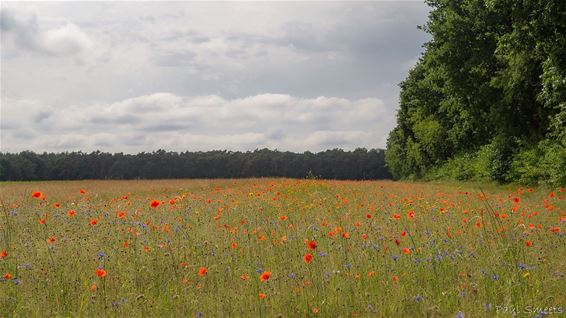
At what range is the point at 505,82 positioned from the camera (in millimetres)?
23922

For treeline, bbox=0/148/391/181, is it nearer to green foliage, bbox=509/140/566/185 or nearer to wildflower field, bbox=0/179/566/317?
green foliage, bbox=509/140/566/185

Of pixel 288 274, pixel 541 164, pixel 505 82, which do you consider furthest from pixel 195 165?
pixel 288 274

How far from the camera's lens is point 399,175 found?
184 feet

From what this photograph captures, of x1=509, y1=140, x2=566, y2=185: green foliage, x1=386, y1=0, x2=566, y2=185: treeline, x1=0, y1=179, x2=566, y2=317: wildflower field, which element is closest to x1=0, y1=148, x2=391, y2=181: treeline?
x1=386, y1=0, x2=566, y2=185: treeline

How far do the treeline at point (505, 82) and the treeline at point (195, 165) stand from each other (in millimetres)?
50510

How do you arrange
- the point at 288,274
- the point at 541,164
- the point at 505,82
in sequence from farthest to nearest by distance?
the point at 505,82 → the point at 541,164 → the point at 288,274

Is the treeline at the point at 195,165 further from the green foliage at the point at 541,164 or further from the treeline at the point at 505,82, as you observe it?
the green foliage at the point at 541,164

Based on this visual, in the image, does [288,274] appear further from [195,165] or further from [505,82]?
[195,165]

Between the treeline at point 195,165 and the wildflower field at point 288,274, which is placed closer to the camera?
the wildflower field at point 288,274

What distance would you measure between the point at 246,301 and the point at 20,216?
7565 millimetres

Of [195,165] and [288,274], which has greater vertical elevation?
[195,165]

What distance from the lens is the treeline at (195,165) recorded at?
7944 cm

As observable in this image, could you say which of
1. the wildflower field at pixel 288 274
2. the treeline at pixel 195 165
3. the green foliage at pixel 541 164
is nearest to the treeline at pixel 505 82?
the green foliage at pixel 541 164

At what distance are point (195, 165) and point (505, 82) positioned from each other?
73738 mm
